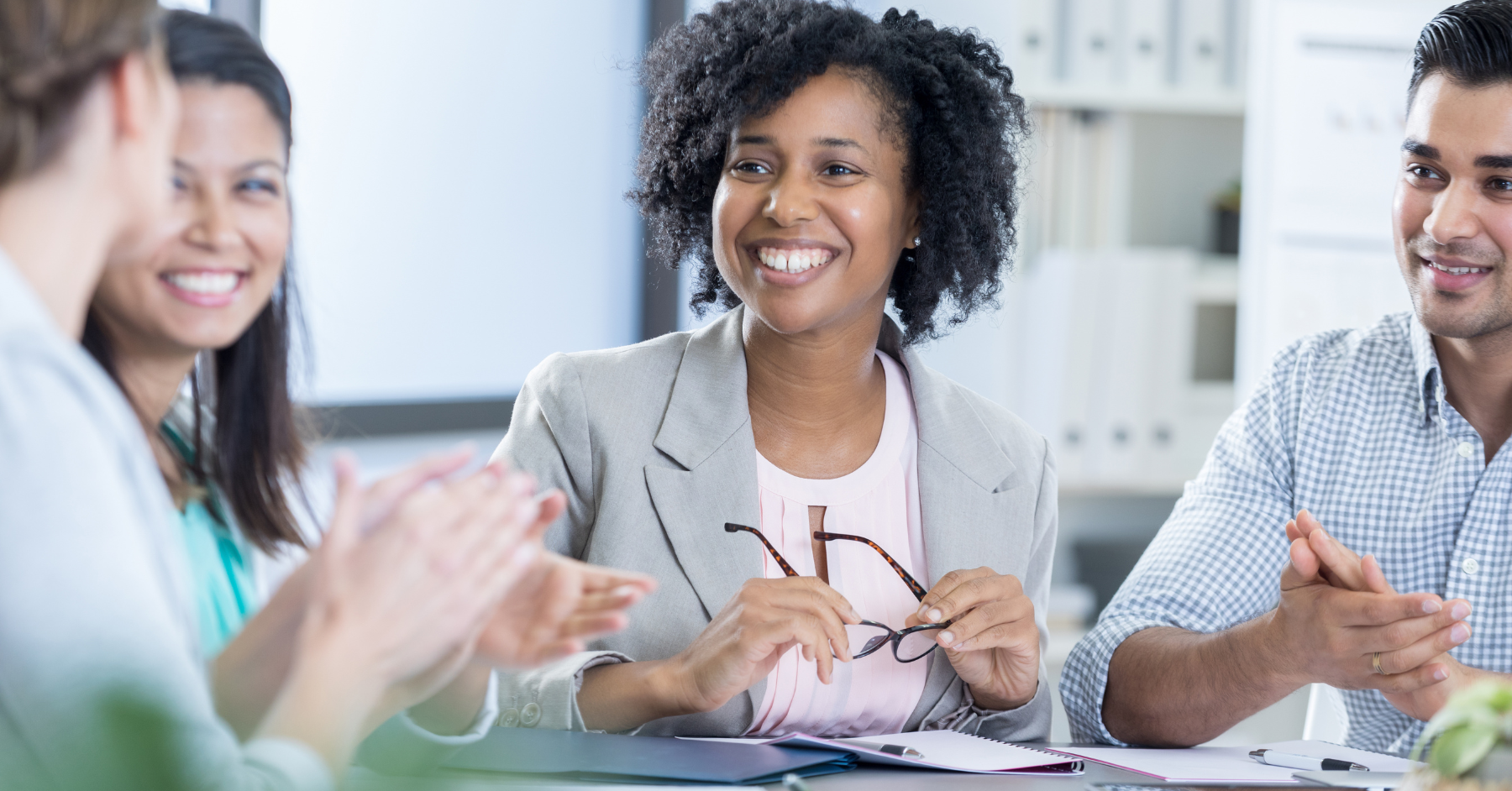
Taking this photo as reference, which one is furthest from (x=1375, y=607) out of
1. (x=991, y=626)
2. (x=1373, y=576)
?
(x=991, y=626)

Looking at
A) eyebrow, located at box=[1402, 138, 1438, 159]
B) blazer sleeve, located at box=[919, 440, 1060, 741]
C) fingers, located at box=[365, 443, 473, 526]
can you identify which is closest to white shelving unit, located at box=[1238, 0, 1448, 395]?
eyebrow, located at box=[1402, 138, 1438, 159]

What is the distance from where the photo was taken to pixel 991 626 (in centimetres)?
143

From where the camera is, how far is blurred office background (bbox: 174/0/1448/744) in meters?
2.84

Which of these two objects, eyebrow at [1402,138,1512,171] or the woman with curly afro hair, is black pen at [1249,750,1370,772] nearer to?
the woman with curly afro hair

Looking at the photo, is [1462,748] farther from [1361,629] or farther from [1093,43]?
[1093,43]

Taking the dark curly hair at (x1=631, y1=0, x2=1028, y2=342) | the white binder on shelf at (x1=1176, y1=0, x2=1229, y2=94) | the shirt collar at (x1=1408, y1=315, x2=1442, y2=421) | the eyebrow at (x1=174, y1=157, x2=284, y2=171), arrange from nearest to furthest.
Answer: the eyebrow at (x1=174, y1=157, x2=284, y2=171) → the dark curly hair at (x1=631, y1=0, x2=1028, y2=342) → the shirt collar at (x1=1408, y1=315, x2=1442, y2=421) → the white binder on shelf at (x1=1176, y1=0, x2=1229, y2=94)

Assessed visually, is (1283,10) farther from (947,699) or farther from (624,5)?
(947,699)

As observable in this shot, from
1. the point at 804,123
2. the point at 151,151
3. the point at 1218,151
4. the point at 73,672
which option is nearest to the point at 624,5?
the point at 1218,151

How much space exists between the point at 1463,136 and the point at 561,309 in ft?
7.35

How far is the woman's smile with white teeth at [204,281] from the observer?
1050 millimetres

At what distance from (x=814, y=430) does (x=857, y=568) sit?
21 centimetres

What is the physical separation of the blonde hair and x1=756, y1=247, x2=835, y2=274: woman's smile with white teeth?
3.22 ft

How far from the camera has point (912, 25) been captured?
1.81 metres

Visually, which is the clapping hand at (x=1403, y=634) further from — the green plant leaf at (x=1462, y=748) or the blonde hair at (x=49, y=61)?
the blonde hair at (x=49, y=61)
